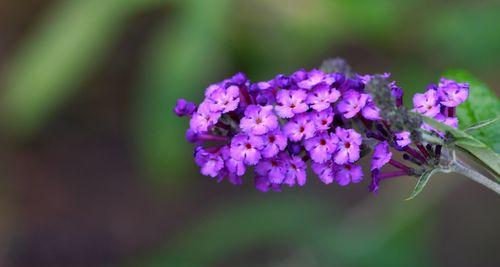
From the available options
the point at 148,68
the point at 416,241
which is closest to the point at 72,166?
the point at 148,68

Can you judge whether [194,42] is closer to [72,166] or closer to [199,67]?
[199,67]

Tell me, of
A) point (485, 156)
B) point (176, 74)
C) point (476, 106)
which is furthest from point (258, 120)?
point (176, 74)

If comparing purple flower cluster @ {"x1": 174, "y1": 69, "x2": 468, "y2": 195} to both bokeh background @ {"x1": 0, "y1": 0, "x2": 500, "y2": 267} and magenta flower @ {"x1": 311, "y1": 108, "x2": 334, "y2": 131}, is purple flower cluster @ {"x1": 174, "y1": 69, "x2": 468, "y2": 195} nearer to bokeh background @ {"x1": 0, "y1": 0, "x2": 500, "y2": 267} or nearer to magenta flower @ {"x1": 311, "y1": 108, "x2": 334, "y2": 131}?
magenta flower @ {"x1": 311, "y1": 108, "x2": 334, "y2": 131}

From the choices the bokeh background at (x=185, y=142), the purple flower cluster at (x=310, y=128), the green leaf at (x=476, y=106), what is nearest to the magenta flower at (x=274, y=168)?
the purple flower cluster at (x=310, y=128)

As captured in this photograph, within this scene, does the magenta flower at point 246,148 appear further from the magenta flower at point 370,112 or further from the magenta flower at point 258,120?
the magenta flower at point 370,112

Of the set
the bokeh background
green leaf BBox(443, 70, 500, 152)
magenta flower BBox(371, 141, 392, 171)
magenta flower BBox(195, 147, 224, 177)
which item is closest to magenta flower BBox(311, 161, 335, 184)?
magenta flower BBox(371, 141, 392, 171)

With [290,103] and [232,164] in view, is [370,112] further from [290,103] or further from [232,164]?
[232,164]
